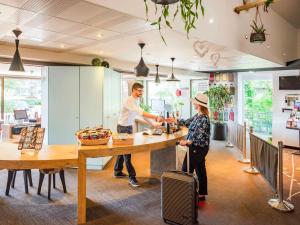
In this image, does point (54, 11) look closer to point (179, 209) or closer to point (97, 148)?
point (97, 148)

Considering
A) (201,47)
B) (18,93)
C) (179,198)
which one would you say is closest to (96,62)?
(201,47)

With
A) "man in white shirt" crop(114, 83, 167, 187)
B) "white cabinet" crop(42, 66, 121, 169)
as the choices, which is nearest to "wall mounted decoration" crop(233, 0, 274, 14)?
"man in white shirt" crop(114, 83, 167, 187)

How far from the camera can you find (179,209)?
2.89 metres

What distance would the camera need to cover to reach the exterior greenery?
884 cm

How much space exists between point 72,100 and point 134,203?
2.70m

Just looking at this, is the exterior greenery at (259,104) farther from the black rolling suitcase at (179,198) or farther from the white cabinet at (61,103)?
the black rolling suitcase at (179,198)

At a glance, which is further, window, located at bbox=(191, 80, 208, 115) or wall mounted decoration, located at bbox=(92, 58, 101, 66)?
window, located at bbox=(191, 80, 208, 115)

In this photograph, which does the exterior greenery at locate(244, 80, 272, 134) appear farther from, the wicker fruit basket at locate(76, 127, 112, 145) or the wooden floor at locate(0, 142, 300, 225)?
the wicker fruit basket at locate(76, 127, 112, 145)

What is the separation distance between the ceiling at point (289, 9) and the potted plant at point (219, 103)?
2.95 meters

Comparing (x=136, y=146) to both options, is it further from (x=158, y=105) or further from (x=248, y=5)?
(x=158, y=105)

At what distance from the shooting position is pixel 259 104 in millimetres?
9125

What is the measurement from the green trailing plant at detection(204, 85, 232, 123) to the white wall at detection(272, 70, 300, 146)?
1.53 metres

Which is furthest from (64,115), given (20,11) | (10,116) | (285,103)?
(285,103)

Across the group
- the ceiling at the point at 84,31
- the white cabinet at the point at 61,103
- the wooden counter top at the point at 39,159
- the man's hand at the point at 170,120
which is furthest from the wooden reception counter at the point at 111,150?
the white cabinet at the point at 61,103
